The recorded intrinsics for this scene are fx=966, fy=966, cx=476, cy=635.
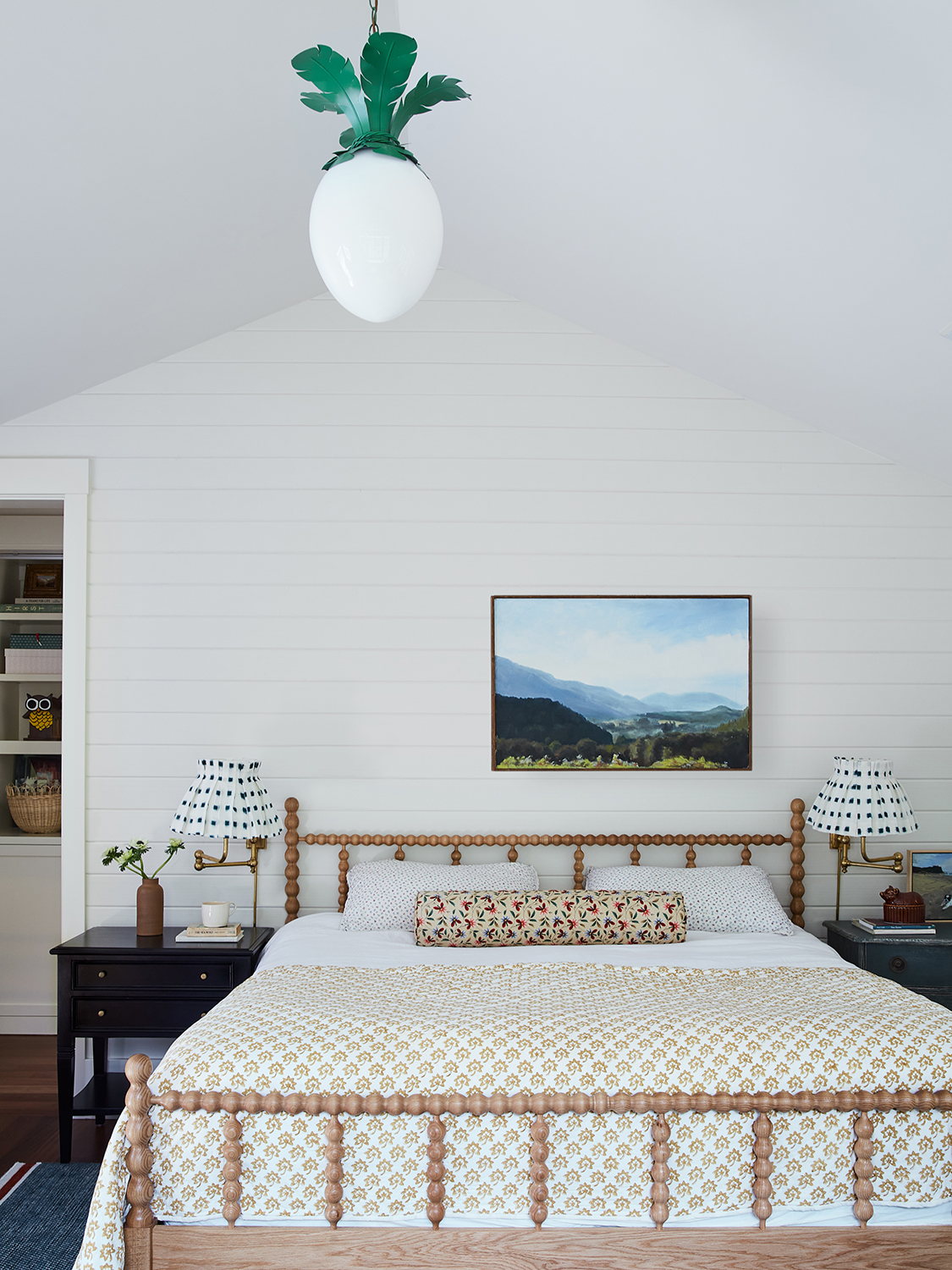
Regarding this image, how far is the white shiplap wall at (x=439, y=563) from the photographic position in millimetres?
3918

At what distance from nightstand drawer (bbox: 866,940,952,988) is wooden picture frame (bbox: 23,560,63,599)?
398cm

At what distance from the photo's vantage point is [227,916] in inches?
143

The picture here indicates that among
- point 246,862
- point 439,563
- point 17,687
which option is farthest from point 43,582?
point 439,563

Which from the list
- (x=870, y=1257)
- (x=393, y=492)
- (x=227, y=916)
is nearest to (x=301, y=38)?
(x=393, y=492)

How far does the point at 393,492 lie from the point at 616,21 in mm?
2064

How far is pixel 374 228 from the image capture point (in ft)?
5.13

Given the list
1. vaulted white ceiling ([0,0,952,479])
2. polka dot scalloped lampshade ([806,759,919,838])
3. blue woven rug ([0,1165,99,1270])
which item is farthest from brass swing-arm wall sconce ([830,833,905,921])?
blue woven rug ([0,1165,99,1270])

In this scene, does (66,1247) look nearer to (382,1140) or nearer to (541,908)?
(382,1140)

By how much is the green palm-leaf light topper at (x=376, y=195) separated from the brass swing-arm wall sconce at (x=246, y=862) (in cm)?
263

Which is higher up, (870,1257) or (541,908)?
(541,908)

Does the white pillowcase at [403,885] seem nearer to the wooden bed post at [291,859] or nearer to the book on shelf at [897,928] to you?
the wooden bed post at [291,859]

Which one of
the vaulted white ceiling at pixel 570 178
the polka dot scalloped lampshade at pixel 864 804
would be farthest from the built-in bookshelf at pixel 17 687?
the polka dot scalloped lampshade at pixel 864 804

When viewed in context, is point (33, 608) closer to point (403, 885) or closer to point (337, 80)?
point (403, 885)

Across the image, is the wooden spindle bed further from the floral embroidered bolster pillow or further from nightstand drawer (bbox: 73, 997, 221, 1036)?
nightstand drawer (bbox: 73, 997, 221, 1036)
